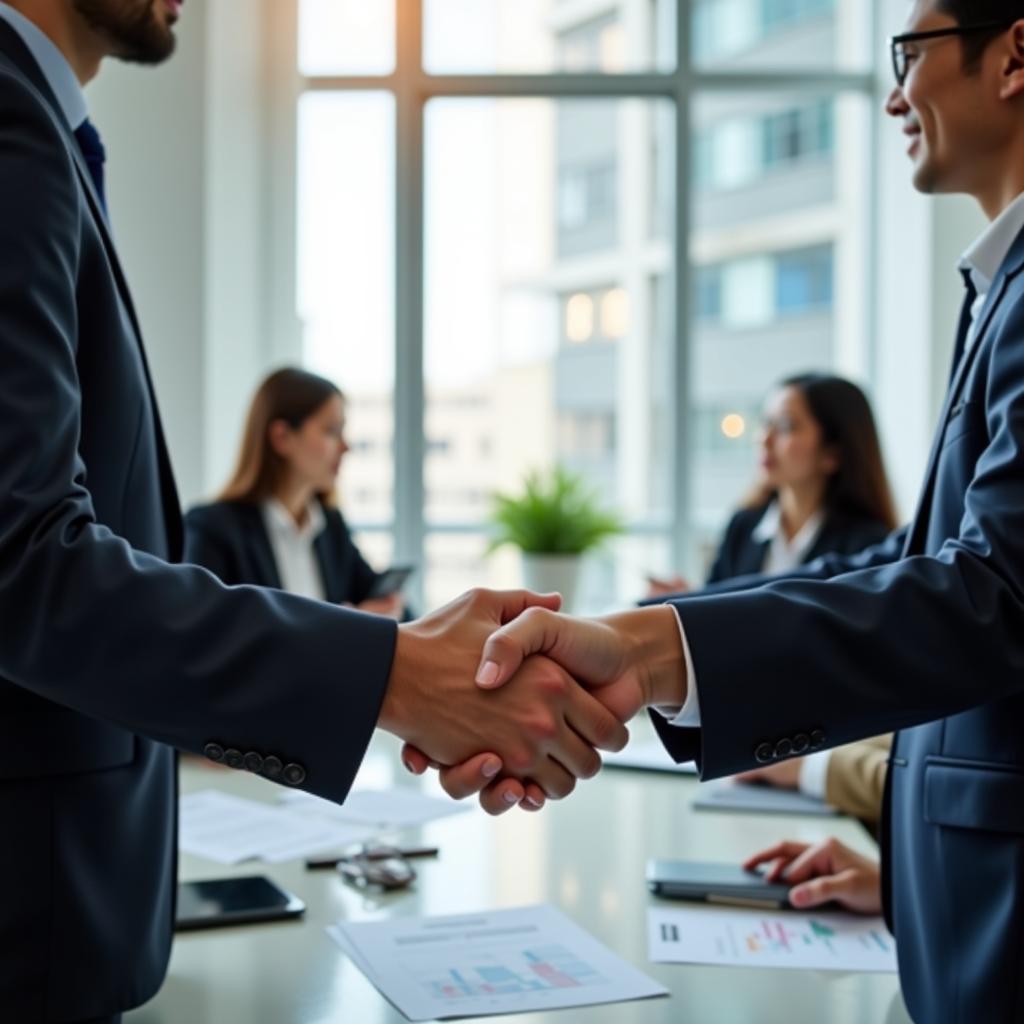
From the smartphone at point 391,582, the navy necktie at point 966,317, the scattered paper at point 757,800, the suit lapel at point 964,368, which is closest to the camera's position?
the suit lapel at point 964,368

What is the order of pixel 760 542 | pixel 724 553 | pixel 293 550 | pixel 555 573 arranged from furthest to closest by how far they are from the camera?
pixel 555 573, pixel 724 553, pixel 760 542, pixel 293 550

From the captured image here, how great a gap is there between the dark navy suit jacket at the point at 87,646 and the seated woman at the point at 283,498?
266cm

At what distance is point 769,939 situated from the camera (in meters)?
1.55

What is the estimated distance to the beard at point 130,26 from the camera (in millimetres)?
1487

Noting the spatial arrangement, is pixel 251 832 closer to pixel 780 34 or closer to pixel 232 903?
pixel 232 903

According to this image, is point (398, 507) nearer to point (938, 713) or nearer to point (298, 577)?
point (298, 577)

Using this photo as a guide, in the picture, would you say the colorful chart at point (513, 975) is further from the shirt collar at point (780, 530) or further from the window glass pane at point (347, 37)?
the window glass pane at point (347, 37)

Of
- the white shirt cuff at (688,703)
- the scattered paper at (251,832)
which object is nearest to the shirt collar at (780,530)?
the scattered paper at (251,832)

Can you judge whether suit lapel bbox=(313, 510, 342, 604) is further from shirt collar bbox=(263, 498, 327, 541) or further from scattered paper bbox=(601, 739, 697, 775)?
scattered paper bbox=(601, 739, 697, 775)

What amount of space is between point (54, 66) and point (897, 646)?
1069mm

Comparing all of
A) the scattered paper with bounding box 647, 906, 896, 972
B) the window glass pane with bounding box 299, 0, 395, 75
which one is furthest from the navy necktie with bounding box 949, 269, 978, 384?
the window glass pane with bounding box 299, 0, 395, 75

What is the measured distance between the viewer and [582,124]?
583 cm

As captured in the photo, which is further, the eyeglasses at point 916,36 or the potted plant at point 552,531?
the potted plant at point 552,531

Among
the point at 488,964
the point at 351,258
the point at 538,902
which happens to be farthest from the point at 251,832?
the point at 351,258
